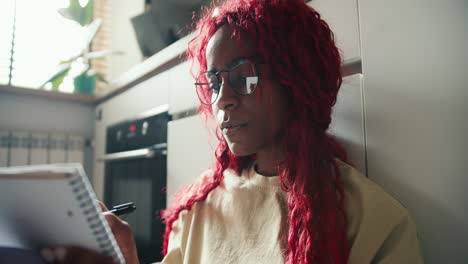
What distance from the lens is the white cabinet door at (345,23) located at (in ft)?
2.03

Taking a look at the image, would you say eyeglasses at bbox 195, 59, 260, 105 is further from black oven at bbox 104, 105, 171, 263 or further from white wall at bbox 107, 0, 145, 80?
white wall at bbox 107, 0, 145, 80

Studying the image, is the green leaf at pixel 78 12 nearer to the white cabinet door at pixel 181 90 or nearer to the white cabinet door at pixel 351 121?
the white cabinet door at pixel 181 90

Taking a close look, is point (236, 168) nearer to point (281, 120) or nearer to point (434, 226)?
point (281, 120)

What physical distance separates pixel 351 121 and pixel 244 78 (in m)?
0.21

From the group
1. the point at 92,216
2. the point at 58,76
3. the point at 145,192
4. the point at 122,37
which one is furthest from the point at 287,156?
the point at 122,37

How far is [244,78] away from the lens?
22.7 inches

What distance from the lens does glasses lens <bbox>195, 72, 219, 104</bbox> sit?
620 millimetres

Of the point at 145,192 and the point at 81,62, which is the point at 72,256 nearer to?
the point at 145,192

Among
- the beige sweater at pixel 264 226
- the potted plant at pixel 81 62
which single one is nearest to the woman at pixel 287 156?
the beige sweater at pixel 264 226

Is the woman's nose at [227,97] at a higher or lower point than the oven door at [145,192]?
higher

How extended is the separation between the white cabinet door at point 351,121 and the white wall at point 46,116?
5.33 ft

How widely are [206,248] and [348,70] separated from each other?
426 mm

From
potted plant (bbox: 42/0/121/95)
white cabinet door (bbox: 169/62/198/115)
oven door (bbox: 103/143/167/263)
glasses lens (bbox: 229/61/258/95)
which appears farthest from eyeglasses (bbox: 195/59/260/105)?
potted plant (bbox: 42/0/121/95)

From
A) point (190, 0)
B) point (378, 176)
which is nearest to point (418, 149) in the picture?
point (378, 176)
